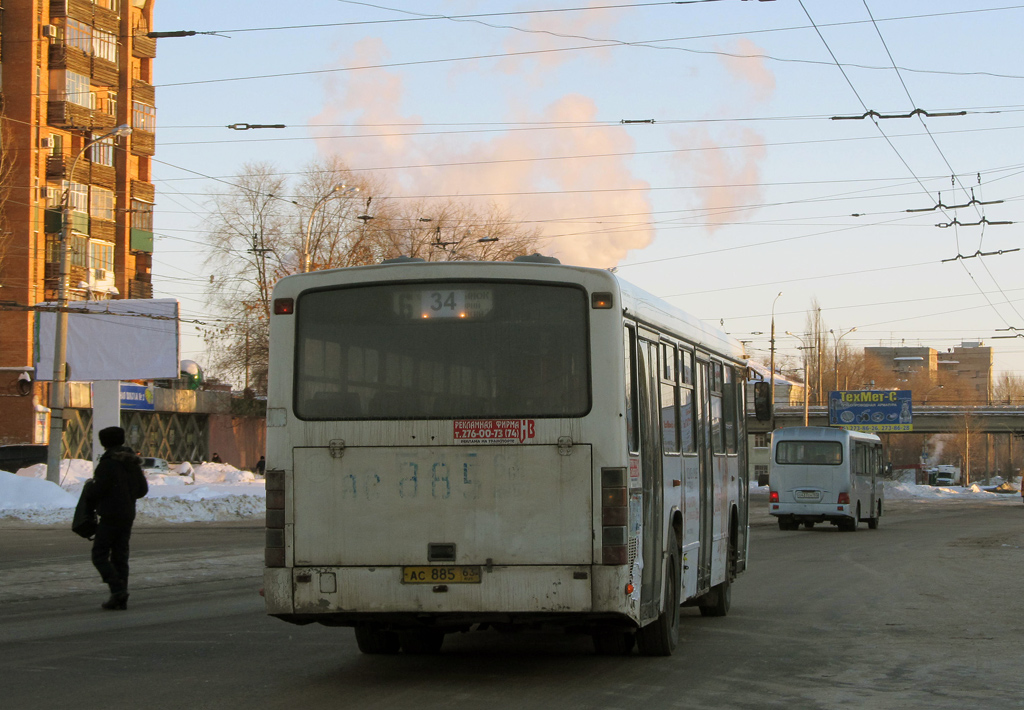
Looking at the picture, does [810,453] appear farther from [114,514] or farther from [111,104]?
[111,104]

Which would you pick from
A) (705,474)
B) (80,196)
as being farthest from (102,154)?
(705,474)

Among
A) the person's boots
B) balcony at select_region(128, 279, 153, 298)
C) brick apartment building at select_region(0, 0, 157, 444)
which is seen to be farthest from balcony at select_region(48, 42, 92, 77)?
the person's boots

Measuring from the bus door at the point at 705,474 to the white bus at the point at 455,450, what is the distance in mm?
2761

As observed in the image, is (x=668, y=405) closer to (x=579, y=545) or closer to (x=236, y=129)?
(x=579, y=545)

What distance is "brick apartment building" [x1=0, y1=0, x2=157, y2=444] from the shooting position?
176 ft

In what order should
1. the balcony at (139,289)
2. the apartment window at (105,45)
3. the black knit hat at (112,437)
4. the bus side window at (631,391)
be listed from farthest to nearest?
1. the balcony at (139,289)
2. the apartment window at (105,45)
3. the black knit hat at (112,437)
4. the bus side window at (631,391)

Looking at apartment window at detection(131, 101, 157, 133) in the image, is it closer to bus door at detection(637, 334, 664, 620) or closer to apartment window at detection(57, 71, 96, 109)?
apartment window at detection(57, 71, 96, 109)

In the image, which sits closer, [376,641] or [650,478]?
[650,478]

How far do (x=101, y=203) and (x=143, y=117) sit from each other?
5.19m

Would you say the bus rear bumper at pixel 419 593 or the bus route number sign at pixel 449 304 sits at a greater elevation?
the bus route number sign at pixel 449 304

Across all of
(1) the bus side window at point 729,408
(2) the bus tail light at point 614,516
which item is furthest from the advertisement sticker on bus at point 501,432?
(1) the bus side window at point 729,408

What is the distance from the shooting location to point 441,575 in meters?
8.14

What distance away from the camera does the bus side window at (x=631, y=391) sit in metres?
8.46

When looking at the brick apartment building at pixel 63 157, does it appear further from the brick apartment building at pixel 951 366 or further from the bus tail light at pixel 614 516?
the brick apartment building at pixel 951 366
